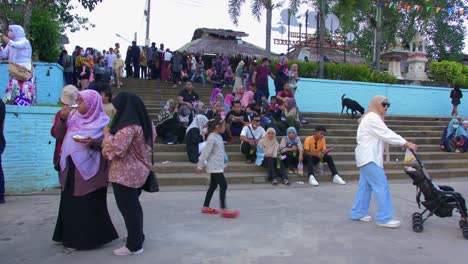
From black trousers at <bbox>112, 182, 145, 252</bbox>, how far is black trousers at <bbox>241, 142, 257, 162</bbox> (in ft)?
16.8

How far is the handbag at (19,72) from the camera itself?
6.88m

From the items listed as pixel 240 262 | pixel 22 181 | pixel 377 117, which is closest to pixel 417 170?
pixel 377 117

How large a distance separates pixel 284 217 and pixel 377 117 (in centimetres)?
190

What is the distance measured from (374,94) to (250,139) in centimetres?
921

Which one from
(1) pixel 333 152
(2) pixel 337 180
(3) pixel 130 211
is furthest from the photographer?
(1) pixel 333 152

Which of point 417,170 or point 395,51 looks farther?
point 395,51

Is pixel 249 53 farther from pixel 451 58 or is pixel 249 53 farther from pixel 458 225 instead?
pixel 451 58

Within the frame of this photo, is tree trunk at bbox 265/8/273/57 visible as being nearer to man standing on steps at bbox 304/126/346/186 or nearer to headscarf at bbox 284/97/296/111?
headscarf at bbox 284/97/296/111

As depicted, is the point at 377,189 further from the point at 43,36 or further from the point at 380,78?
the point at 380,78

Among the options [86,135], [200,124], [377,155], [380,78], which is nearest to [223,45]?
[380,78]

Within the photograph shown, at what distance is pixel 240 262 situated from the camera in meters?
4.06

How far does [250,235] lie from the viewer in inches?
194

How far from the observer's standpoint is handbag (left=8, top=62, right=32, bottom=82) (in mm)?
6883

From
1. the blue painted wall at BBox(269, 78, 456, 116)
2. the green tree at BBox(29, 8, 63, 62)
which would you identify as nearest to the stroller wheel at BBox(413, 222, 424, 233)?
the blue painted wall at BBox(269, 78, 456, 116)
